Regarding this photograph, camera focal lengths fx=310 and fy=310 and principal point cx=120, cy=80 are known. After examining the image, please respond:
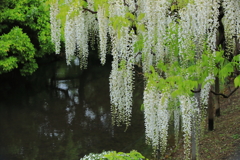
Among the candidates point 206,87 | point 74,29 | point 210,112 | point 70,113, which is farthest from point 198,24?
point 70,113

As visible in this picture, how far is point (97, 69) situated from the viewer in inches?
975

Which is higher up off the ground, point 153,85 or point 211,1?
point 211,1

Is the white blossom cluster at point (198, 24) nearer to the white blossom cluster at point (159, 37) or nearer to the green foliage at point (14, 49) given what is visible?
the white blossom cluster at point (159, 37)

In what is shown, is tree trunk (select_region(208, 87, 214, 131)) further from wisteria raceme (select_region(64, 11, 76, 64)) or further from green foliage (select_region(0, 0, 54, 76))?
green foliage (select_region(0, 0, 54, 76))

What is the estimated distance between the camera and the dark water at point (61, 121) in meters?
10.2

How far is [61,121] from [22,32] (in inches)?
233

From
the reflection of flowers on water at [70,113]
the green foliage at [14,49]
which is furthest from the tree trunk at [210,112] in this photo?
the green foliage at [14,49]

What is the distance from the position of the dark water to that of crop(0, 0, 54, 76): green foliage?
6.75 ft

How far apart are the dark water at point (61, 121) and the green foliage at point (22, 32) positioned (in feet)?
6.75

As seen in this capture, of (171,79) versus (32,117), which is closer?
(171,79)

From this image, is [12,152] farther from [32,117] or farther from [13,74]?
[13,74]

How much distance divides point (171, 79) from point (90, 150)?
18.9ft

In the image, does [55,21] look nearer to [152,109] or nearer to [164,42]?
[164,42]

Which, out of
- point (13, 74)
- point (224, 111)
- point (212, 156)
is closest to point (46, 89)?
point (13, 74)
